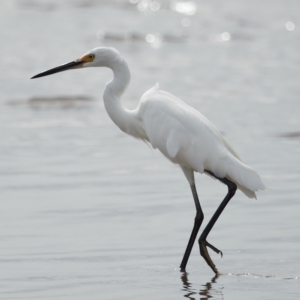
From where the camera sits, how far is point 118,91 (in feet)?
19.0

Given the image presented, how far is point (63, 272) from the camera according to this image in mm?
5090

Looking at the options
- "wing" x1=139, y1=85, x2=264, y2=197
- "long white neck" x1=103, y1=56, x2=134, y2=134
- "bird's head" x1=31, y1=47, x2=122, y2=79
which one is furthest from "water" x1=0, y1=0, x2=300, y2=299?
"bird's head" x1=31, y1=47, x2=122, y2=79

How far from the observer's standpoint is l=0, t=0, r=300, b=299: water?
5.06 metres

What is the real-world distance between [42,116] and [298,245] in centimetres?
555

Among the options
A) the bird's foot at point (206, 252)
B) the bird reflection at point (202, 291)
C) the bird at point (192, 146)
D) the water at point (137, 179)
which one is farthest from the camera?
the bird at point (192, 146)

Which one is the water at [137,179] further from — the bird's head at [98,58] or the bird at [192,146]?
the bird's head at [98,58]

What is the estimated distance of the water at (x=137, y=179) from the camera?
199 inches

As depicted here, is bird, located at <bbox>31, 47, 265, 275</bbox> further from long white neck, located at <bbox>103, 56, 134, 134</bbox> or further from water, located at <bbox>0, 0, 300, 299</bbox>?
water, located at <bbox>0, 0, 300, 299</bbox>

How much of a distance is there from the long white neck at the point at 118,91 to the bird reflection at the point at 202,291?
134 cm

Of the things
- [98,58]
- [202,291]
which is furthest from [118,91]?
[202,291]

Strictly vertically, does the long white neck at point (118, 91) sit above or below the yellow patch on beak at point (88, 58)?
below

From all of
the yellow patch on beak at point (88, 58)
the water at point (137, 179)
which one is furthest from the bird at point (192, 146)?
the water at point (137, 179)

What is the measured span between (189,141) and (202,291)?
1129 mm

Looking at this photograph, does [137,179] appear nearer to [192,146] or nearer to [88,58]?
[88,58]
